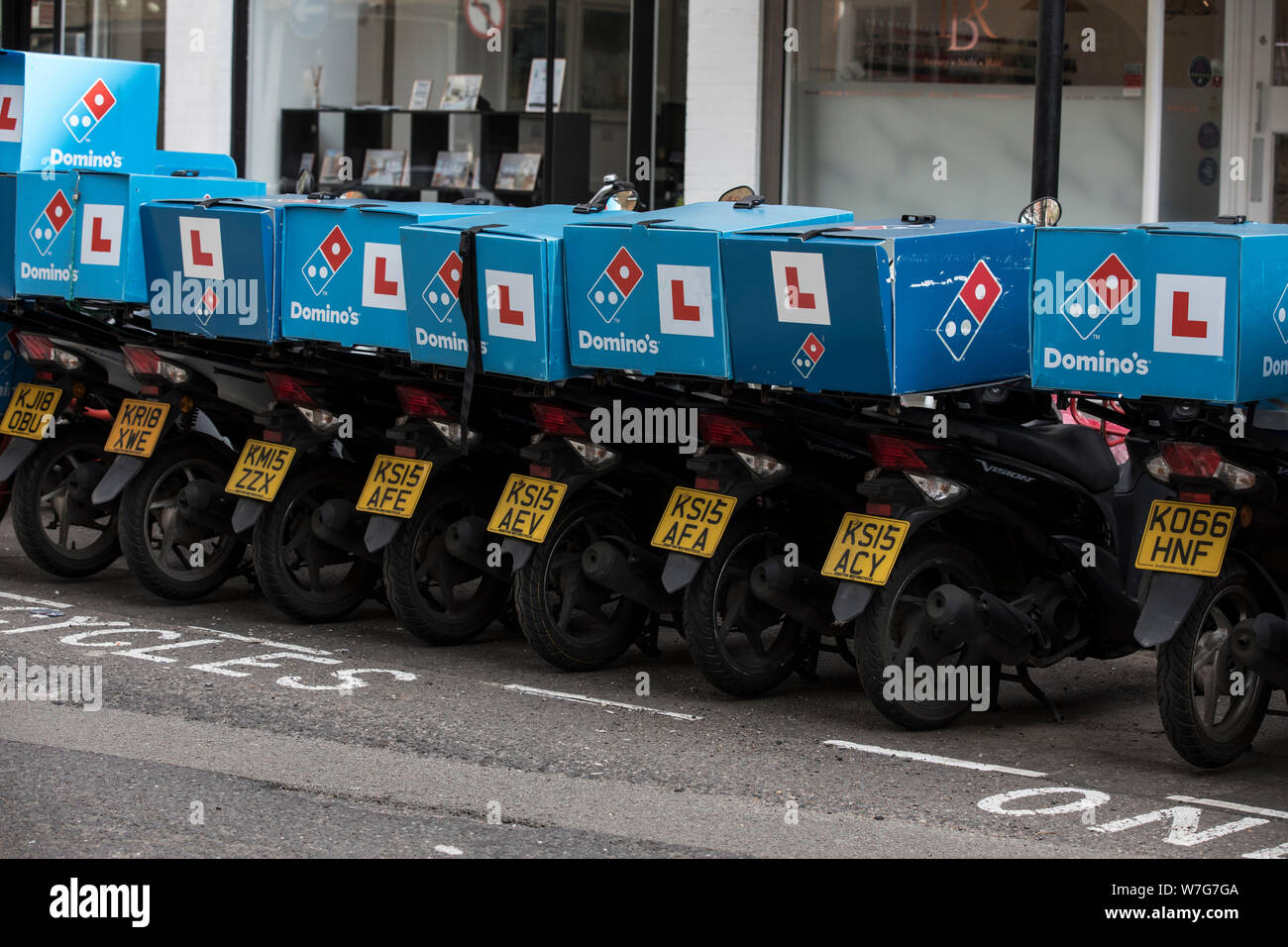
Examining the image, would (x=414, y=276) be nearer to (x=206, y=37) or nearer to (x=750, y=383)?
(x=750, y=383)

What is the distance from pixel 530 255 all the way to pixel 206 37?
1022 centimetres

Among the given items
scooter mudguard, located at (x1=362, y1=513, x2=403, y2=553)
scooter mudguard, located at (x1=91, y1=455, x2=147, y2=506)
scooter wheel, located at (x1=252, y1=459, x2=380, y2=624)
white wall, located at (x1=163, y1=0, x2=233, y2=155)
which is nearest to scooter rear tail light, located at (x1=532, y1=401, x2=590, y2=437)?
→ scooter mudguard, located at (x1=362, y1=513, x2=403, y2=553)

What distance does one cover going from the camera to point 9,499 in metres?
10.5

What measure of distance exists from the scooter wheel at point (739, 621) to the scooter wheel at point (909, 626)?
63 centimetres

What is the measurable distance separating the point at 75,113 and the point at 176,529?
2566 millimetres

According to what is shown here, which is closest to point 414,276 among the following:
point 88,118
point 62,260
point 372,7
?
point 62,260

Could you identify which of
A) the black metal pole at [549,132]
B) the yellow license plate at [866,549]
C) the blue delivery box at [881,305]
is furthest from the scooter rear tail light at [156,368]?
the black metal pole at [549,132]

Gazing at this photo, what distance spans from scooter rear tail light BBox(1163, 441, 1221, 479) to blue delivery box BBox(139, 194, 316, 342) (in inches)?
164

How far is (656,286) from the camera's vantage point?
7.64m

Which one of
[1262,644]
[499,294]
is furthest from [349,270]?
[1262,644]

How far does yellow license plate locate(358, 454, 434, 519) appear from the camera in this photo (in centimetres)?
848

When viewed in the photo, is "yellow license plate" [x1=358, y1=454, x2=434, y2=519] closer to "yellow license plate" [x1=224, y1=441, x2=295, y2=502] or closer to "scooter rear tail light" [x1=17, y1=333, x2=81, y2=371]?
"yellow license plate" [x1=224, y1=441, x2=295, y2=502]

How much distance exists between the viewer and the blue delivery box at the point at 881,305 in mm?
6945

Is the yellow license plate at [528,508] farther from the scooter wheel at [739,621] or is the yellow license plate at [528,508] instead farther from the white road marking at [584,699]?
the scooter wheel at [739,621]
